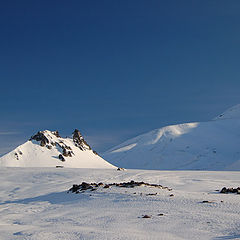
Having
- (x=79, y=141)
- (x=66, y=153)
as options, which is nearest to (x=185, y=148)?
(x=79, y=141)

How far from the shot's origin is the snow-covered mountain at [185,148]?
11584 cm

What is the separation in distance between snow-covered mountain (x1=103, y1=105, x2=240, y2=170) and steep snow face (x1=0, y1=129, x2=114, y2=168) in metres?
53.1

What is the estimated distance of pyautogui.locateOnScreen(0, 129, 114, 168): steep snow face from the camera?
5356 centimetres

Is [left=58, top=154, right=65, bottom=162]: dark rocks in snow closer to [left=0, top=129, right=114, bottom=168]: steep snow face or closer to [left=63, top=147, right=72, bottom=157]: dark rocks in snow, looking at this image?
[left=0, top=129, right=114, bottom=168]: steep snow face

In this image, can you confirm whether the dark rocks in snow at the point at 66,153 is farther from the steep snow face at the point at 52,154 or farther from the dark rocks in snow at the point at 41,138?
the dark rocks in snow at the point at 41,138

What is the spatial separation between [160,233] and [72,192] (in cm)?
1089

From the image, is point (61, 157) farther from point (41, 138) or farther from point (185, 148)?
point (185, 148)

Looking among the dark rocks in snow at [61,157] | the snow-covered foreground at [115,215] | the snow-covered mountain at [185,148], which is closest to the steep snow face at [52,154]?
the dark rocks in snow at [61,157]

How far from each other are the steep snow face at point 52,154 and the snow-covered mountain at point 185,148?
53.1m

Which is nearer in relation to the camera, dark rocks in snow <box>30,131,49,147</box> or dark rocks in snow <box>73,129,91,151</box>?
dark rocks in snow <box>30,131,49,147</box>

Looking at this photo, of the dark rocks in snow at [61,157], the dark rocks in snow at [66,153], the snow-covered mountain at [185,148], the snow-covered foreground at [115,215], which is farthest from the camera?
the snow-covered mountain at [185,148]

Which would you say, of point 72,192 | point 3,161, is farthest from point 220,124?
point 72,192

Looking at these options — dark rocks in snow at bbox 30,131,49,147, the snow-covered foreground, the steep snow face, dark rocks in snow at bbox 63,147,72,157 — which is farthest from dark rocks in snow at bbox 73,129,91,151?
the snow-covered foreground

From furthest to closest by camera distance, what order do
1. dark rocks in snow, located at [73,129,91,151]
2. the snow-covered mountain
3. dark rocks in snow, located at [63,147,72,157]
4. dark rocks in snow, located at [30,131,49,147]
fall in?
the snow-covered mountain, dark rocks in snow, located at [73,129,91,151], dark rocks in snow, located at [30,131,49,147], dark rocks in snow, located at [63,147,72,157]
